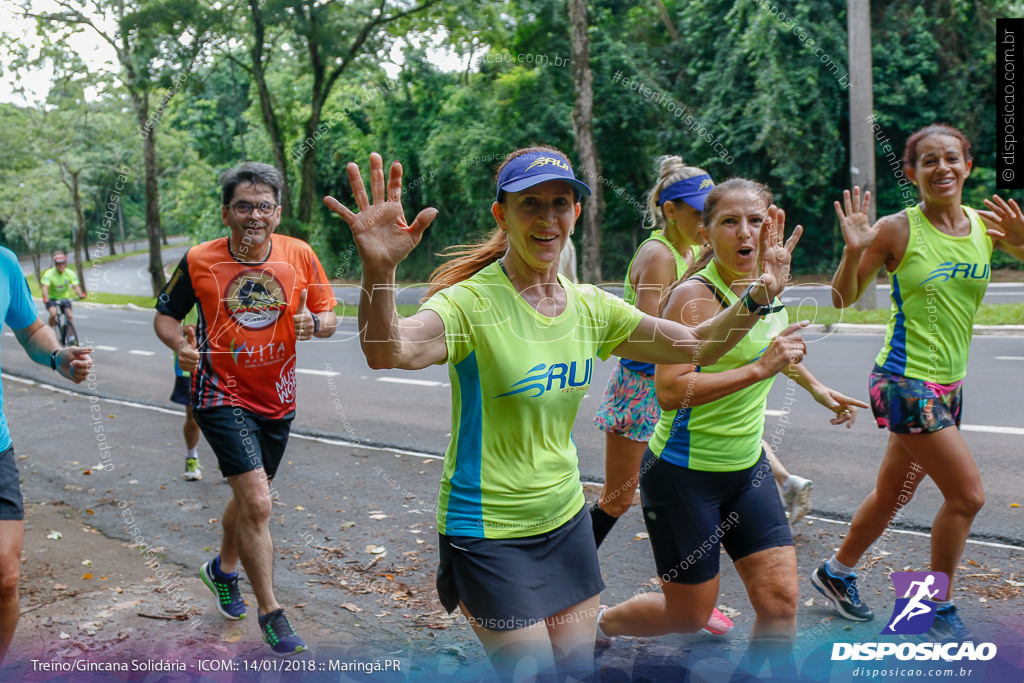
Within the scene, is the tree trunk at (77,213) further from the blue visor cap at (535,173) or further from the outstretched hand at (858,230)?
the blue visor cap at (535,173)

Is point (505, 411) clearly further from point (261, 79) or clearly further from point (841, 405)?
point (261, 79)

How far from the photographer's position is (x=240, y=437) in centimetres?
398

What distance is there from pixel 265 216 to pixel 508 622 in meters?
2.45

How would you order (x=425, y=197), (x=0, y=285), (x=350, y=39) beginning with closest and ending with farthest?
(x=0, y=285) → (x=350, y=39) → (x=425, y=197)

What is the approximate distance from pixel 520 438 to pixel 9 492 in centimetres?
188

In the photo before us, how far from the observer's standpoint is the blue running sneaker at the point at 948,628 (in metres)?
3.56

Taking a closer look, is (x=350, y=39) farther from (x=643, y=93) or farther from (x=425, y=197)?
(x=643, y=93)

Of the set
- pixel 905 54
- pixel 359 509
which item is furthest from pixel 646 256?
pixel 905 54

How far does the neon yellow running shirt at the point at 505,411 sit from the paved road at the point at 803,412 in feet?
10.5

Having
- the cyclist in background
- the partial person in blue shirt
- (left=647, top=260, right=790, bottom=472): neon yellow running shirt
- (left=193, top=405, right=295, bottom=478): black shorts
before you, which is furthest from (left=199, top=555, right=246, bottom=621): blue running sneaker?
the cyclist in background

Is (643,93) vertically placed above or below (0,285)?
above

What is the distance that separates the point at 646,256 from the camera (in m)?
4.30

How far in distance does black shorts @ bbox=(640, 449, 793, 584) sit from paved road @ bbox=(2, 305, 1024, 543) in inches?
92.7

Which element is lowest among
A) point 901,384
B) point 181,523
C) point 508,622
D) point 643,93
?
point 181,523
